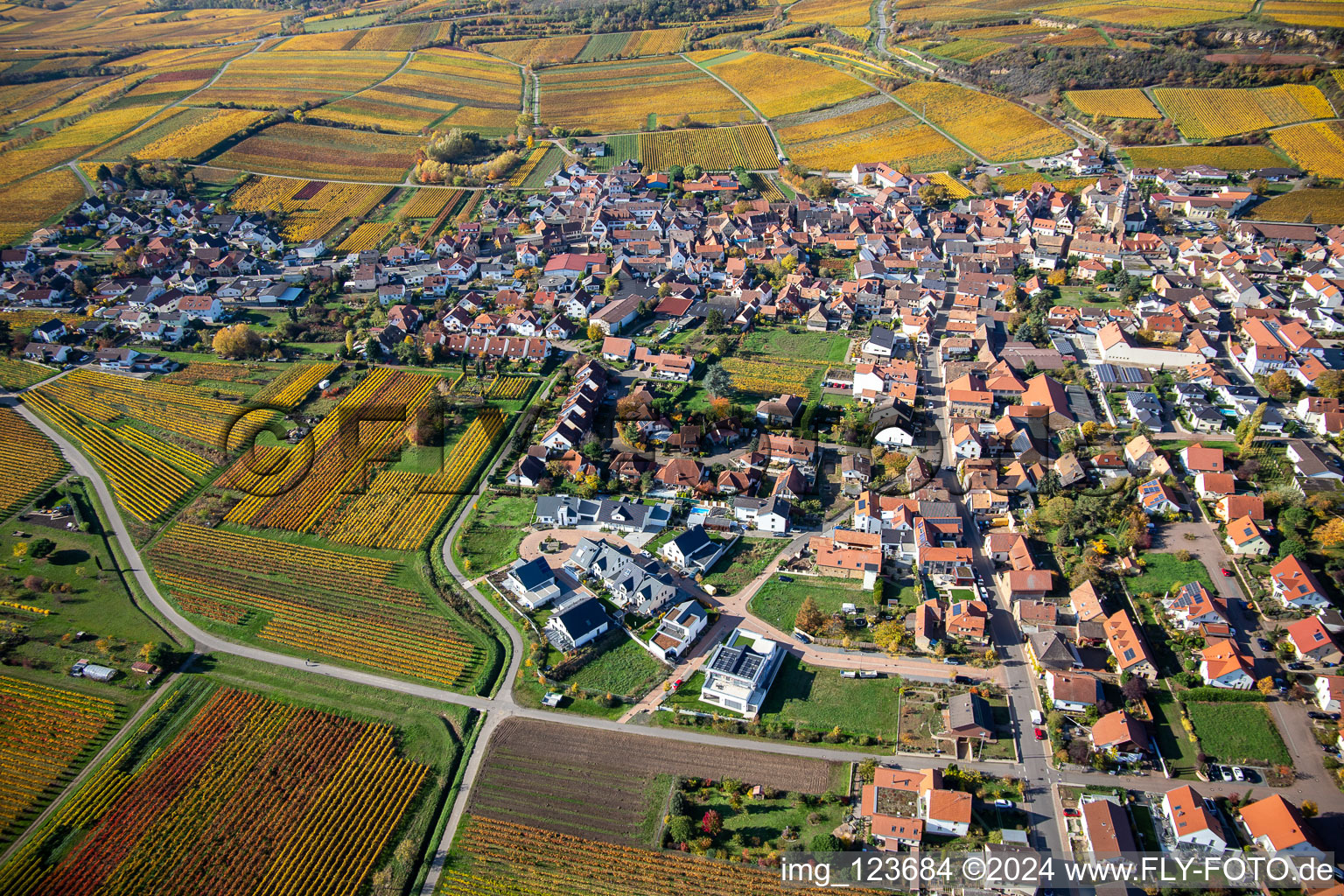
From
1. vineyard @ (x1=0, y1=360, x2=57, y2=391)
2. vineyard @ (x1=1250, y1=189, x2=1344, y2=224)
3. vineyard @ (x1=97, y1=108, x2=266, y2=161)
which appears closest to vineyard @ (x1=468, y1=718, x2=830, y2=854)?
vineyard @ (x1=0, y1=360, x2=57, y2=391)

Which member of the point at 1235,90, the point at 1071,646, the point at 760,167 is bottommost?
the point at 1071,646

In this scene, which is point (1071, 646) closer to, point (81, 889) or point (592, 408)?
point (592, 408)

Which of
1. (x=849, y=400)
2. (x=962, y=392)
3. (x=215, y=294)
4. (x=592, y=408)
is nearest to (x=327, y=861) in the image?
(x=592, y=408)

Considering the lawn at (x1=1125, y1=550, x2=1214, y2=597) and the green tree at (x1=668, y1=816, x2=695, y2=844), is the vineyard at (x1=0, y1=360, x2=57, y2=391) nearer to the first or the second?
the green tree at (x1=668, y1=816, x2=695, y2=844)

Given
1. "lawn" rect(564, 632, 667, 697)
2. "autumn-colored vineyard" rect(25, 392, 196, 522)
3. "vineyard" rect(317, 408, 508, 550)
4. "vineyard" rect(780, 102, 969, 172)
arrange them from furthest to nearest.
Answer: "vineyard" rect(780, 102, 969, 172)
"autumn-colored vineyard" rect(25, 392, 196, 522)
"vineyard" rect(317, 408, 508, 550)
"lawn" rect(564, 632, 667, 697)

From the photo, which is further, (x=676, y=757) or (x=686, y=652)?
(x=686, y=652)
